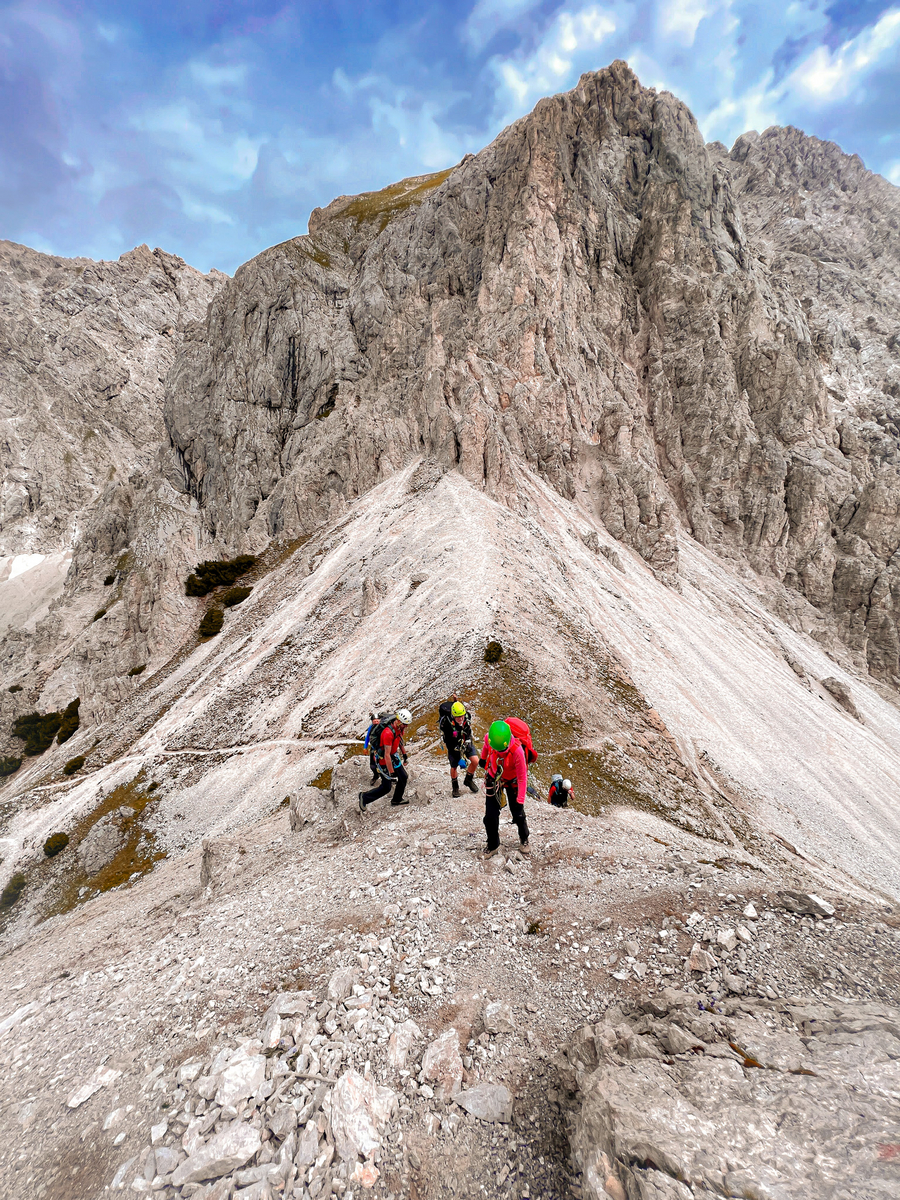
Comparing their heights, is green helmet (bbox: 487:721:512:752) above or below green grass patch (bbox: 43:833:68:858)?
above

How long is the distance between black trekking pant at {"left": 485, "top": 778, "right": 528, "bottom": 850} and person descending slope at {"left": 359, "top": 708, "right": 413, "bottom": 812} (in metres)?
4.03

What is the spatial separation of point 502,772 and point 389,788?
5457 millimetres

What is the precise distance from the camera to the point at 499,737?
10102 millimetres

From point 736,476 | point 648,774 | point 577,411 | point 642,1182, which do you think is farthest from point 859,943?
point 736,476

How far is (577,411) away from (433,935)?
58017 mm

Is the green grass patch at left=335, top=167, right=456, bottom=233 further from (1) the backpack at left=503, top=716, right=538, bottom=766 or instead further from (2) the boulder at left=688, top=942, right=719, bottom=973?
(2) the boulder at left=688, top=942, right=719, bottom=973

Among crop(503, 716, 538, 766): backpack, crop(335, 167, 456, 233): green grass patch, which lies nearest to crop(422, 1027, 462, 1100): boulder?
crop(503, 716, 538, 766): backpack

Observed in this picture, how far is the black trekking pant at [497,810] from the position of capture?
1037 centimetres

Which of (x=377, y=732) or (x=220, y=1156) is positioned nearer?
(x=220, y=1156)

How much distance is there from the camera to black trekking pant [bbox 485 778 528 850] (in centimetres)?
1037

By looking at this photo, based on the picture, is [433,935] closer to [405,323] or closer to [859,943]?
[859,943]

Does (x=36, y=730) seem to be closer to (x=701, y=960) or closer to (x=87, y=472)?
(x=701, y=960)

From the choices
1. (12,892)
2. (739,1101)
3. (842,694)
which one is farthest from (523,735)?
(842,694)

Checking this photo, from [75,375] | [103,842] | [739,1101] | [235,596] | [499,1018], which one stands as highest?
[75,375]
